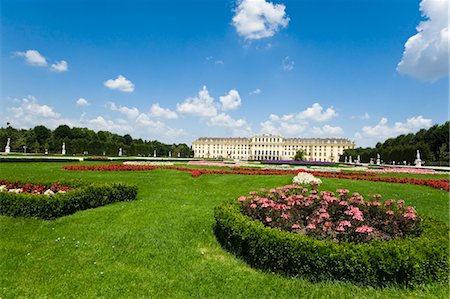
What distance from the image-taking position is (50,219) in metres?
8.05

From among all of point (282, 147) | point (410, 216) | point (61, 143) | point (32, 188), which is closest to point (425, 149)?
point (410, 216)

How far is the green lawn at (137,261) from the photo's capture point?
4.57 m

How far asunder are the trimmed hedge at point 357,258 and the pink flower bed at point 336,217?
22.9 inches

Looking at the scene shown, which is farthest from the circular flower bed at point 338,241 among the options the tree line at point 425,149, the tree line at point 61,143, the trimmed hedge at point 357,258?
the tree line at point 61,143

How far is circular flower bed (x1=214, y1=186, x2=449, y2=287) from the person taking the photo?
4586mm

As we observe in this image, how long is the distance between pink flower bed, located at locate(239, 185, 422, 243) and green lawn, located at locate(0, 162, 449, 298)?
1.06 metres

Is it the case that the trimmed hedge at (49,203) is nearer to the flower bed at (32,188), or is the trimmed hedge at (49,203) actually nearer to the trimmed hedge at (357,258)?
the flower bed at (32,188)

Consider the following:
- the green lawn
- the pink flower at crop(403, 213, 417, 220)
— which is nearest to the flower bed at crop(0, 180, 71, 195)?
the green lawn

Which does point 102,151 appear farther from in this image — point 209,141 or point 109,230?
point 209,141

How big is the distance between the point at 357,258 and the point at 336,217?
7.16ft

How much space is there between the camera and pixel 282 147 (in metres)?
135

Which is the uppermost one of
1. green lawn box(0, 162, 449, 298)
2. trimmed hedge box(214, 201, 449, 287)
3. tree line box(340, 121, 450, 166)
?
tree line box(340, 121, 450, 166)

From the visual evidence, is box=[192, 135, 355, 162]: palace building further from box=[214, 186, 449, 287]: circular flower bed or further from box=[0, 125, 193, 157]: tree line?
box=[214, 186, 449, 287]: circular flower bed

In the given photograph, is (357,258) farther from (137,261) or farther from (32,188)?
(32,188)
